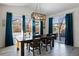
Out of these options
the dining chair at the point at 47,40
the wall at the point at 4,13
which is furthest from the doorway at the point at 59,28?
the wall at the point at 4,13

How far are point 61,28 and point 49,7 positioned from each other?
603 millimetres

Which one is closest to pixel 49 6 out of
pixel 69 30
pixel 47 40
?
pixel 69 30

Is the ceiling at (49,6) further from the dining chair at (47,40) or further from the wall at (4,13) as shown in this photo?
the dining chair at (47,40)

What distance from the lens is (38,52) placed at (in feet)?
8.79

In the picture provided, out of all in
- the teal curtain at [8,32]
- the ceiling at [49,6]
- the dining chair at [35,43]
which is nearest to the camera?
the ceiling at [49,6]

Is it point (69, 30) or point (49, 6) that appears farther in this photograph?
point (69, 30)

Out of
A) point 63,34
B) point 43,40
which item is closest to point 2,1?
point 43,40

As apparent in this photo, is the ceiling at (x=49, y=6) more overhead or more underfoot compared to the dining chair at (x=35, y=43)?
more overhead

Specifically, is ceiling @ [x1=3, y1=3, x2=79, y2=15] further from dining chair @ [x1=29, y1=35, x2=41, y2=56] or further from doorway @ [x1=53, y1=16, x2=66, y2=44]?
dining chair @ [x1=29, y1=35, x2=41, y2=56]

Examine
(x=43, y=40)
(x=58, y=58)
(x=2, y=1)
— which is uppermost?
(x=2, y=1)

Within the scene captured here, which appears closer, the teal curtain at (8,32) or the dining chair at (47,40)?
the teal curtain at (8,32)

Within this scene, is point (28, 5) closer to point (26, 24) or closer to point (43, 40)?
point (26, 24)

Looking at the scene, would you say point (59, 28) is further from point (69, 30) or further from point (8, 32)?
point (8, 32)

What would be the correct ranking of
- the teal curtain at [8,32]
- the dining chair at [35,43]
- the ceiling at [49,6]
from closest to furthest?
the ceiling at [49,6] < the teal curtain at [8,32] < the dining chair at [35,43]
